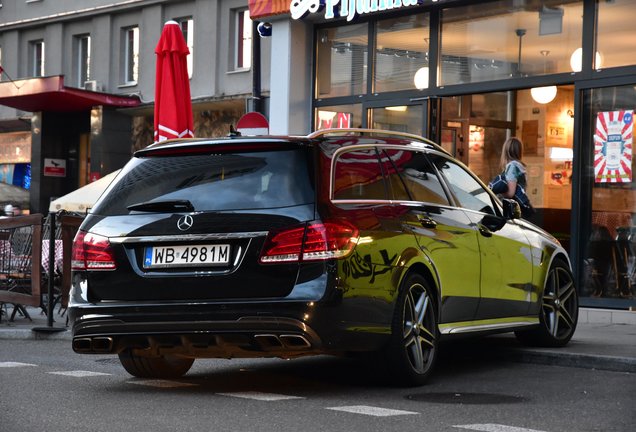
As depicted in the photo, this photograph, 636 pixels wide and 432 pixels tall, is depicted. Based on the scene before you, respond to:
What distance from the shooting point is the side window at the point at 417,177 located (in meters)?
9.26

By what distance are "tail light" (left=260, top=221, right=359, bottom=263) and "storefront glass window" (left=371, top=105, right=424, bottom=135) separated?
10.9 meters

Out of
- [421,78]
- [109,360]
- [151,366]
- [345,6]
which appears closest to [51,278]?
[109,360]

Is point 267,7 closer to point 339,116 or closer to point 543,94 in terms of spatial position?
point 339,116

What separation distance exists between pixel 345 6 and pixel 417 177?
974 centimetres

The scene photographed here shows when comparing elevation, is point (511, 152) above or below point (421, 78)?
below

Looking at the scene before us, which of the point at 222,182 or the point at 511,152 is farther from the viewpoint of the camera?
the point at 511,152

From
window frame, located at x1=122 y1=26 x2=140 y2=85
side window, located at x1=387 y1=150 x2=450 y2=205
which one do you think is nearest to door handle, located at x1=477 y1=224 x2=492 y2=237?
side window, located at x1=387 y1=150 x2=450 y2=205

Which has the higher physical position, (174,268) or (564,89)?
(564,89)

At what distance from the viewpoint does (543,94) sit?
17.6m

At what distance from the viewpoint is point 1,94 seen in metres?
32.3

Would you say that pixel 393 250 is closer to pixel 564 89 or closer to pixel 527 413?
pixel 527 413

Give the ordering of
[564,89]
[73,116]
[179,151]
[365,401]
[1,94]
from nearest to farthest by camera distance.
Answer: [365,401]
[179,151]
[564,89]
[1,94]
[73,116]

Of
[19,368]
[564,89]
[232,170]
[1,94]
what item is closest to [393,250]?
[232,170]

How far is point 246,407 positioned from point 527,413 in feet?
5.36
